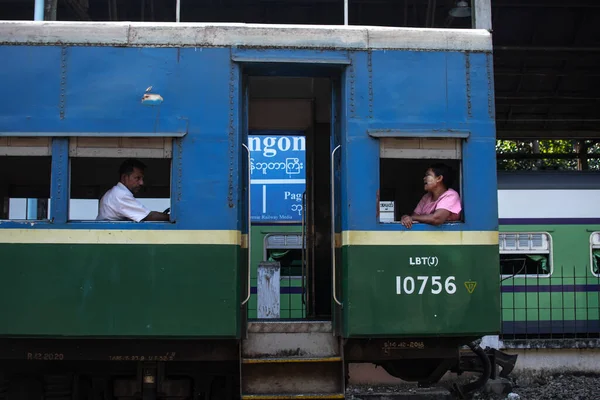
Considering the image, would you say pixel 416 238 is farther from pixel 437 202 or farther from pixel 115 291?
pixel 115 291

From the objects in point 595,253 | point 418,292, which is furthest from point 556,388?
point 418,292

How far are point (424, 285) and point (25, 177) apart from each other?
142 inches

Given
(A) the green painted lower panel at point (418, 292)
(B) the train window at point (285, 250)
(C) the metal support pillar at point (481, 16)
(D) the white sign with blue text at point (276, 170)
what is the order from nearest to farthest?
(A) the green painted lower panel at point (418, 292) < (C) the metal support pillar at point (481, 16) < (B) the train window at point (285, 250) < (D) the white sign with blue text at point (276, 170)

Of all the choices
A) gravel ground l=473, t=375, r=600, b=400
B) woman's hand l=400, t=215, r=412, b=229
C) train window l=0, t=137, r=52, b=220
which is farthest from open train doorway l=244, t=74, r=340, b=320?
gravel ground l=473, t=375, r=600, b=400

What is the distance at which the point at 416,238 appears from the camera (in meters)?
5.39

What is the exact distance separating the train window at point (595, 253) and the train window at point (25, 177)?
336 inches

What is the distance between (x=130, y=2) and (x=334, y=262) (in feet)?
18.4

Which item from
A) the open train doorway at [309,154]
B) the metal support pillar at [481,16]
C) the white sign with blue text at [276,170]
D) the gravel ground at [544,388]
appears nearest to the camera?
the metal support pillar at [481,16]

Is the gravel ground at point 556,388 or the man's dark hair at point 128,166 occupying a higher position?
the man's dark hair at point 128,166

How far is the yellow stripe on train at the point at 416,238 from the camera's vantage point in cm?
533

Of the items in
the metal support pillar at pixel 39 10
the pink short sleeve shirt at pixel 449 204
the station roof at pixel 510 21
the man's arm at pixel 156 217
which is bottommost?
the man's arm at pixel 156 217

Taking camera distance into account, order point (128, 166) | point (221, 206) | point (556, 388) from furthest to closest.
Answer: point (556, 388) → point (128, 166) → point (221, 206)

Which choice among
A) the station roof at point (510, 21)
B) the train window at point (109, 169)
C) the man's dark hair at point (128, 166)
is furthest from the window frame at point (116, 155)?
the station roof at point (510, 21)

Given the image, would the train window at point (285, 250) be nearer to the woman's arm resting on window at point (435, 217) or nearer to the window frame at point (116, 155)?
the woman's arm resting on window at point (435, 217)
